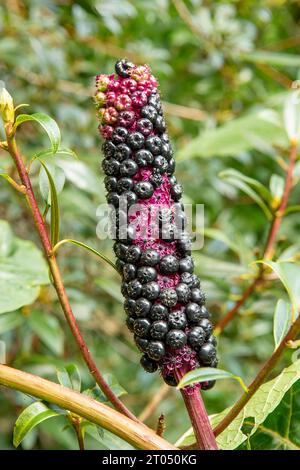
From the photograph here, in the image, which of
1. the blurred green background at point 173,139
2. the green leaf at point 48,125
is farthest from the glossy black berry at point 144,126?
the blurred green background at point 173,139

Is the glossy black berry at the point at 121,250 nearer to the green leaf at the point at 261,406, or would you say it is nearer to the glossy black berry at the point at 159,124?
the glossy black berry at the point at 159,124

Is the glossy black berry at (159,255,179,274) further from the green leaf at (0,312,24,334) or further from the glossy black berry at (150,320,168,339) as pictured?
the green leaf at (0,312,24,334)

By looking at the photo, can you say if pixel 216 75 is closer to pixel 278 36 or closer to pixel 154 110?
pixel 278 36

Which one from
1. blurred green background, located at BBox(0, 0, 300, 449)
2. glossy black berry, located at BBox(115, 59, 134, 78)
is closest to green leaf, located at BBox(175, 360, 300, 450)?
glossy black berry, located at BBox(115, 59, 134, 78)

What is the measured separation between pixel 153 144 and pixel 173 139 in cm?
183

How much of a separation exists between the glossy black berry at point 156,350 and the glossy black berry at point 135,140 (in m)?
0.26

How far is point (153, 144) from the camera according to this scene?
0.82 m

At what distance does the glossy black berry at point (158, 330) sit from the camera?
2.56 ft

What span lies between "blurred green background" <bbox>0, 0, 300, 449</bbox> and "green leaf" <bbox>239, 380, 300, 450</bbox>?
51cm

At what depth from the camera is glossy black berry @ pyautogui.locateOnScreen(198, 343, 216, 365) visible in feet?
2.64

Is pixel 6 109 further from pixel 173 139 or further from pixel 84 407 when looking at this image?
pixel 173 139

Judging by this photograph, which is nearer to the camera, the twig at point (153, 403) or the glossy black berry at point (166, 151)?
the glossy black berry at point (166, 151)

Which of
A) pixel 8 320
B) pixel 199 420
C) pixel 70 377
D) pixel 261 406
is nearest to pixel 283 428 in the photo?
pixel 261 406

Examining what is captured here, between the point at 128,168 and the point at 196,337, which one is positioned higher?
the point at 128,168
